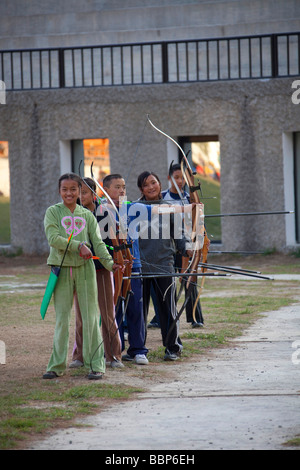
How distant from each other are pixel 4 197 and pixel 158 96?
419cm

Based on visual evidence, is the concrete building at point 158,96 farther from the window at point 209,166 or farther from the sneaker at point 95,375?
the sneaker at point 95,375

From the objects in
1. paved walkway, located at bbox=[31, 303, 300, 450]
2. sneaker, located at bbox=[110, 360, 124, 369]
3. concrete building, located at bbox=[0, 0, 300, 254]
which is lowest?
paved walkway, located at bbox=[31, 303, 300, 450]

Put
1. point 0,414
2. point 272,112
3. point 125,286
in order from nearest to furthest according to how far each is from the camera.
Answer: point 0,414, point 125,286, point 272,112

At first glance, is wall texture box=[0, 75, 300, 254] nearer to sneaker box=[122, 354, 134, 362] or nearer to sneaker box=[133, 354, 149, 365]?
sneaker box=[122, 354, 134, 362]

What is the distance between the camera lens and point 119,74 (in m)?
17.9

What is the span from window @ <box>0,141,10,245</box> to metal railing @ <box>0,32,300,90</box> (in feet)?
4.96

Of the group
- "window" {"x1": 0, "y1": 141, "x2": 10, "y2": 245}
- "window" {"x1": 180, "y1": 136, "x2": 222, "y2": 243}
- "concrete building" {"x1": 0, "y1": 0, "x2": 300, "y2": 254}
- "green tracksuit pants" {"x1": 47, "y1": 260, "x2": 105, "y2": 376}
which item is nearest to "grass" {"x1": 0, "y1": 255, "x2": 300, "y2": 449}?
"green tracksuit pants" {"x1": 47, "y1": 260, "x2": 105, "y2": 376}

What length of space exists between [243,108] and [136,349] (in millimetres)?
9315

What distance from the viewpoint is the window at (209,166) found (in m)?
16.5

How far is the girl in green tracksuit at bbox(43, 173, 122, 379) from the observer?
6.60m

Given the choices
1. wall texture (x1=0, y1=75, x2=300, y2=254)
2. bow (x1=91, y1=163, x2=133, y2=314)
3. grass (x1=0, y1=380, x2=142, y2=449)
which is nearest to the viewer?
grass (x1=0, y1=380, x2=142, y2=449)
